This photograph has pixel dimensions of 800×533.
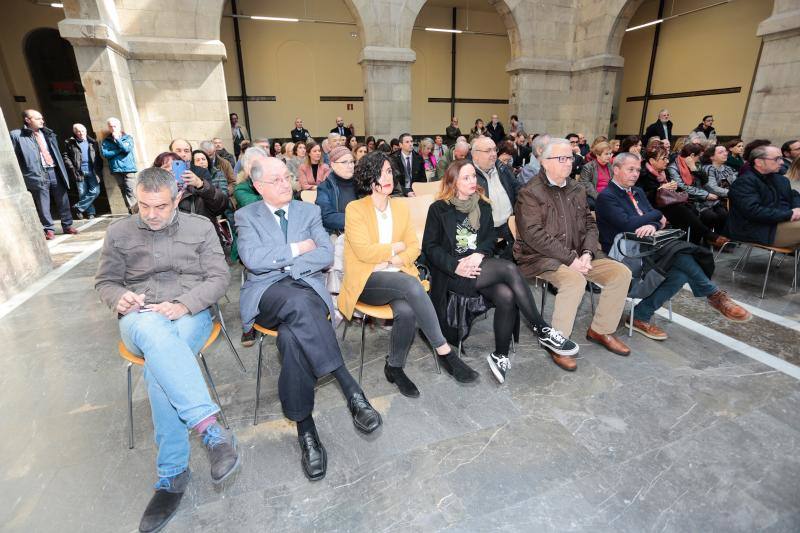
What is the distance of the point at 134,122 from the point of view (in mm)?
6988

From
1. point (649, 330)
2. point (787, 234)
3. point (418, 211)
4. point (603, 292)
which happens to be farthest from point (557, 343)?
point (787, 234)

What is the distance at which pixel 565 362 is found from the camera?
250 cm

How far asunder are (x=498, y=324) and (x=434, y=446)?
860mm

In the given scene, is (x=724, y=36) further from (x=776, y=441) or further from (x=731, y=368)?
(x=776, y=441)

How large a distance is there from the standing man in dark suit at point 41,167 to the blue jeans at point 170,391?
5.15m

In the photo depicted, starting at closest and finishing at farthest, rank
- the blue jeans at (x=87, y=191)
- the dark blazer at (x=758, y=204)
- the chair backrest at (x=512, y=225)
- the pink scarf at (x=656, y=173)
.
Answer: the chair backrest at (x=512, y=225)
the dark blazer at (x=758, y=204)
the pink scarf at (x=656, y=173)
the blue jeans at (x=87, y=191)

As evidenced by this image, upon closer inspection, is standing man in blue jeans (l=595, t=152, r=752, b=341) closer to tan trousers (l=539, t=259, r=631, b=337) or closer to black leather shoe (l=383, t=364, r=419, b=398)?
tan trousers (l=539, t=259, r=631, b=337)

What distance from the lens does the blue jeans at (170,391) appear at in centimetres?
168

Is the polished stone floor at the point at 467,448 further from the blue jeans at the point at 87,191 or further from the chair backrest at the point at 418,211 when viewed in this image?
the blue jeans at the point at 87,191

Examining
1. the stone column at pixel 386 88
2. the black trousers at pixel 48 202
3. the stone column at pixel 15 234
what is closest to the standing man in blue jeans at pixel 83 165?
the black trousers at pixel 48 202

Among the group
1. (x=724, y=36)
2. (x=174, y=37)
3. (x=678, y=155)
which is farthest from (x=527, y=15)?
(x=174, y=37)

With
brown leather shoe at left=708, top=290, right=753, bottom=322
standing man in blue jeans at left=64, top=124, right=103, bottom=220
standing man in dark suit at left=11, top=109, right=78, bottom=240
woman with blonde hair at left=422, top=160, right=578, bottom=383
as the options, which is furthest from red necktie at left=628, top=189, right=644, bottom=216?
standing man in blue jeans at left=64, top=124, right=103, bottom=220

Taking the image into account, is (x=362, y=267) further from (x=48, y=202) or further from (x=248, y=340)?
(x=48, y=202)

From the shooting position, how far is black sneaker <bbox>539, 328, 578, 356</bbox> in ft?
8.23
